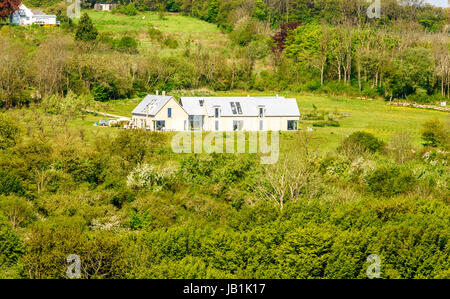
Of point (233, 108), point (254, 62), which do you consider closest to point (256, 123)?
point (233, 108)

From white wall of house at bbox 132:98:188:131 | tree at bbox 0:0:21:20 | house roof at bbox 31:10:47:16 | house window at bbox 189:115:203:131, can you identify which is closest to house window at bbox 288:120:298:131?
house window at bbox 189:115:203:131

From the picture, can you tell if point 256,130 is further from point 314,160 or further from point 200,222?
point 200,222

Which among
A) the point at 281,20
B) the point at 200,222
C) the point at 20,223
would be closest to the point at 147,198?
the point at 200,222

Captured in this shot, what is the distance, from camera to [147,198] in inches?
1677

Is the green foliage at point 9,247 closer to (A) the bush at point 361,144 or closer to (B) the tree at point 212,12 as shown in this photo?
(A) the bush at point 361,144

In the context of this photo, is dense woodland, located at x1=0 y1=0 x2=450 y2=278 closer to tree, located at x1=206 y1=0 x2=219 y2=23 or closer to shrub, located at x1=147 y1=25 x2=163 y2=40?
shrub, located at x1=147 y1=25 x2=163 y2=40

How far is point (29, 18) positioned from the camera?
9394cm

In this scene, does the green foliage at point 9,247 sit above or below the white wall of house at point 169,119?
below

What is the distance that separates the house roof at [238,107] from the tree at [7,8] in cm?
4149

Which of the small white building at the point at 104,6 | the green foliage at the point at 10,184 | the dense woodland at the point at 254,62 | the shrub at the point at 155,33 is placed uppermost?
the small white building at the point at 104,6

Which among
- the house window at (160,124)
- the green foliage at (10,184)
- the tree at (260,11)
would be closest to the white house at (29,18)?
the tree at (260,11)

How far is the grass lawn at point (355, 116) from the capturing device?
56.8 m

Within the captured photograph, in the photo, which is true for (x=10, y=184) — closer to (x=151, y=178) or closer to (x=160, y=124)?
(x=151, y=178)
